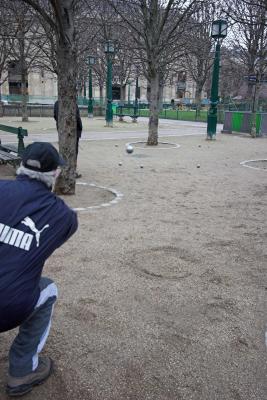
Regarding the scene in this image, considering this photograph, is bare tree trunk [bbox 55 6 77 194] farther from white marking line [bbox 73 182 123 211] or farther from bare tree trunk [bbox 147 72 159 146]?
bare tree trunk [bbox 147 72 159 146]

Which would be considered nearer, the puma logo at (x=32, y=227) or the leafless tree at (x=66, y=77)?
the puma logo at (x=32, y=227)

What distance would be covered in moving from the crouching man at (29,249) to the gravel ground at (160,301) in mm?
333

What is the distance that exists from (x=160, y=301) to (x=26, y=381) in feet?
5.37

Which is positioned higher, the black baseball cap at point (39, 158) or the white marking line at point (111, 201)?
the black baseball cap at point (39, 158)

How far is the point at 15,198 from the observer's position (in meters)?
2.32

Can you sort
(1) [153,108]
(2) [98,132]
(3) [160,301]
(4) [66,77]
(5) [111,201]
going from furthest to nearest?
1. (2) [98,132]
2. (1) [153,108]
3. (5) [111,201]
4. (4) [66,77]
5. (3) [160,301]

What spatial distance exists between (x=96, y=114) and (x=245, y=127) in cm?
1994

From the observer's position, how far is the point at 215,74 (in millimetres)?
18109

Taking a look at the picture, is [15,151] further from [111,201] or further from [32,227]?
[32,227]

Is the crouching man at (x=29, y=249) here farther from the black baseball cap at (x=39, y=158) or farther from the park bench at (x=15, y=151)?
the park bench at (x=15, y=151)

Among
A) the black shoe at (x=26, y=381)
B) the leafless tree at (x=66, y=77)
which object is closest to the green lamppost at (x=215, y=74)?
the leafless tree at (x=66, y=77)

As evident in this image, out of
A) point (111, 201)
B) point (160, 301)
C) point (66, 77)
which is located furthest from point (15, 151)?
point (160, 301)

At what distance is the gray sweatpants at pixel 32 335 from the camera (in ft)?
8.46

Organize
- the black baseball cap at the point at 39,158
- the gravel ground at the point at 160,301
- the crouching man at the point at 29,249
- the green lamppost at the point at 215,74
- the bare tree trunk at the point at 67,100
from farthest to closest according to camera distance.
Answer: the green lamppost at the point at 215,74
the bare tree trunk at the point at 67,100
the gravel ground at the point at 160,301
the black baseball cap at the point at 39,158
the crouching man at the point at 29,249
